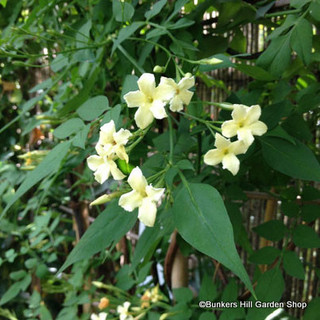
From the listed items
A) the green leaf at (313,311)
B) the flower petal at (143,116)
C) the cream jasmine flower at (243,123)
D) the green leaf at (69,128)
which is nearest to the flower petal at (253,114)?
the cream jasmine flower at (243,123)

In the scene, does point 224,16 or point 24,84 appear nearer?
point 224,16

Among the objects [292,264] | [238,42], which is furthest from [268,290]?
[238,42]

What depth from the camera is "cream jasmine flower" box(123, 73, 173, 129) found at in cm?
38

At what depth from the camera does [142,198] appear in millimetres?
375

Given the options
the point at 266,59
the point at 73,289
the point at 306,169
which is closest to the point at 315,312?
the point at 306,169

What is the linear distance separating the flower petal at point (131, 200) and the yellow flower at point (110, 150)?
3cm

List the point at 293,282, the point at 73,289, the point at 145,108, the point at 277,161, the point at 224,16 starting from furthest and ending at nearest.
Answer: the point at 293,282 → the point at 73,289 → the point at 224,16 → the point at 277,161 → the point at 145,108

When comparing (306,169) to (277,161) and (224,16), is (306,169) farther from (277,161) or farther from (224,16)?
(224,16)

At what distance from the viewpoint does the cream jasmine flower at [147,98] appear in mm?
381

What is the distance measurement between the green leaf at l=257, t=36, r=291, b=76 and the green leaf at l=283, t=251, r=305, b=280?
28 cm

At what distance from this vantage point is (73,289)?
0.95 meters

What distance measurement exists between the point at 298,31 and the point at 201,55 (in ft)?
0.64

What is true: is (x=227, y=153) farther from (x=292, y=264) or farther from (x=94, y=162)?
(x=292, y=264)

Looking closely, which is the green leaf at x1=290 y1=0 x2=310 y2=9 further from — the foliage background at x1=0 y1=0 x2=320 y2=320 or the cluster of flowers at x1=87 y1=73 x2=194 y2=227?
the cluster of flowers at x1=87 y1=73 x2=194 y2=227
